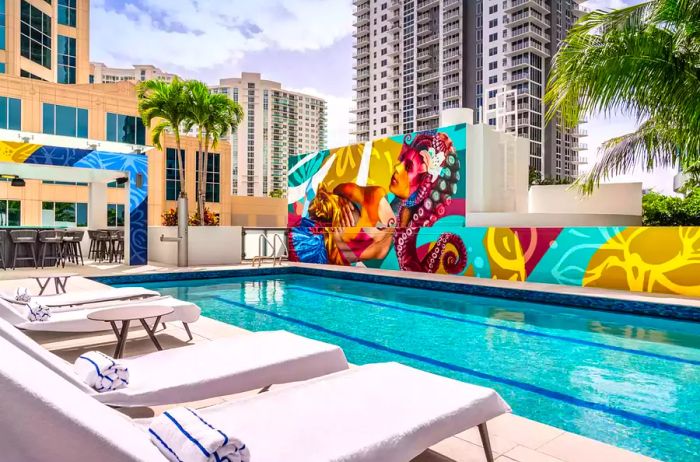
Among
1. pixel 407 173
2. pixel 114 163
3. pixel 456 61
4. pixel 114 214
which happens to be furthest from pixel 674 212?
pixel 456 61

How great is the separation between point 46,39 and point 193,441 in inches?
1403

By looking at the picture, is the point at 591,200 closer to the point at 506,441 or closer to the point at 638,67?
the point at 638,67

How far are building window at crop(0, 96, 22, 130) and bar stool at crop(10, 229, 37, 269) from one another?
14.3 metres

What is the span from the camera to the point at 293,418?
6.74 feet

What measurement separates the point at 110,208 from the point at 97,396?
28821 millimetres

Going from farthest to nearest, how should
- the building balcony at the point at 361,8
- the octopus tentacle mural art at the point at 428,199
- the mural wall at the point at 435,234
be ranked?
the building balcony at the point at 361,8
the octopus tentacle mural art at the point at 428,199
the mural wall at the point at 435,234

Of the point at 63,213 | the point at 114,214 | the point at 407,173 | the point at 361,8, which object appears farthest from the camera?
the point at 361,8

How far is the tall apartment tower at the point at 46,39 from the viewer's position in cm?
2641

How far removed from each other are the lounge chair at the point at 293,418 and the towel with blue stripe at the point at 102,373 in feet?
1.64

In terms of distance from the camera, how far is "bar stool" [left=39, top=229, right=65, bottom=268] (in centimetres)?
1232

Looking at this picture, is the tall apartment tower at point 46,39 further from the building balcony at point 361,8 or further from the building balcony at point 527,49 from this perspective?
the building balcony at point 361,8

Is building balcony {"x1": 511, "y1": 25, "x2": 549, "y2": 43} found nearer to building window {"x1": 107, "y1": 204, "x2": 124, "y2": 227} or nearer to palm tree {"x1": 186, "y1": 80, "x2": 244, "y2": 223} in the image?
building window {"x1": 107, "y1": 204, "x2": 124, "y2": 227}

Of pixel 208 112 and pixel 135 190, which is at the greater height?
pixel 208 112

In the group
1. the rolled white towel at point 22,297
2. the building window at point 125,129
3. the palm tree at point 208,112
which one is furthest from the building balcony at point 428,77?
the rolled white towel at point 22,297
